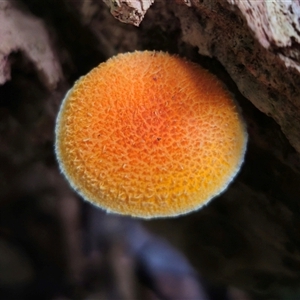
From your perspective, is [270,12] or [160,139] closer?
[270,12]

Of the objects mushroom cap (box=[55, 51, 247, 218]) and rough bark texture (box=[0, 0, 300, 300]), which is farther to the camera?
rough bark texture (box=[0, 0, 300, 300])

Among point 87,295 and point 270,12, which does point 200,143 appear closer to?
point 270,12

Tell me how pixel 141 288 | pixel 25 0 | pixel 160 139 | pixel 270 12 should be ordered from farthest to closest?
pixel 141 288
pixel 25 0
pixel 160 139
pixel 270 12


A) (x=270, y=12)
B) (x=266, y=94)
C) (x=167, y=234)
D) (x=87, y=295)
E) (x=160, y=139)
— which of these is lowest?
(x=87, y=295)

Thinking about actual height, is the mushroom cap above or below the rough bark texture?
above

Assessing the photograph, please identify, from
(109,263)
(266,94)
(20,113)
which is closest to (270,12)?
(266,94)
